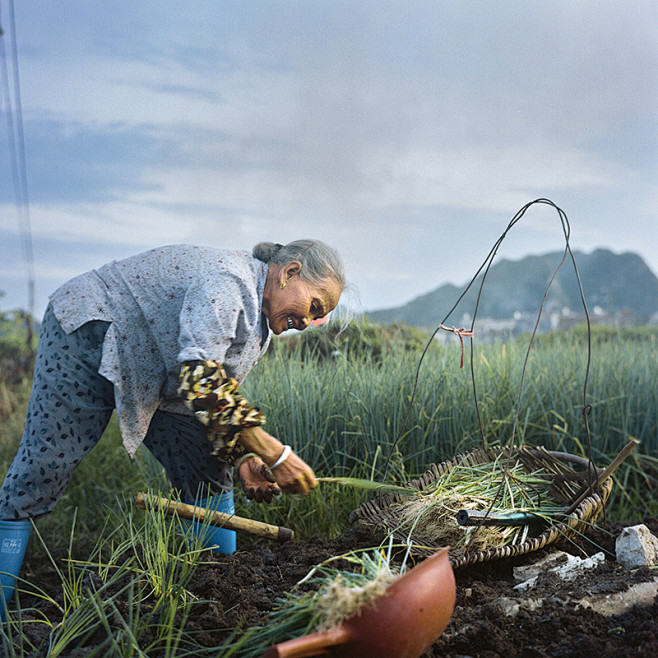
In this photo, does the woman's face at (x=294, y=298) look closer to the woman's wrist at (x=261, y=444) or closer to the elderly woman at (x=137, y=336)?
the elderly woman at (x=137, y=336)

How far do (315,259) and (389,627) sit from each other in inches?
47.1

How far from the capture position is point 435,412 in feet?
10.5

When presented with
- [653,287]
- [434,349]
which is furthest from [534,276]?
[434,349]

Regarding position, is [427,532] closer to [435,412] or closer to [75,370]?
[435,412]

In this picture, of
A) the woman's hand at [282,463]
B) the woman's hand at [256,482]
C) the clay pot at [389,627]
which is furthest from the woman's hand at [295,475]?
the clay pot at [389,627]

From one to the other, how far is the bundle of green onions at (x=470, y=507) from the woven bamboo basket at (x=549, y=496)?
0.11 feet

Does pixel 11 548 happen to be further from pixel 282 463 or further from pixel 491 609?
pixel 491 609

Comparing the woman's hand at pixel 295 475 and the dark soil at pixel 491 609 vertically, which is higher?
the woman's hand at pixel 295 475

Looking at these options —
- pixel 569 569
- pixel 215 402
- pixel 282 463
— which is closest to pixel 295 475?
pixel 282 463

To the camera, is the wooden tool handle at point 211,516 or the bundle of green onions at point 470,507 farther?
the bundle of green onions at point 470,507

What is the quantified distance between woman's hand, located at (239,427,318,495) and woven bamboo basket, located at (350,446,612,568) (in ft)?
1.12

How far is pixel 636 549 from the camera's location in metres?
1.99

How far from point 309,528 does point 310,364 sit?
1.10 metres

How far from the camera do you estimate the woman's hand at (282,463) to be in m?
1.82
